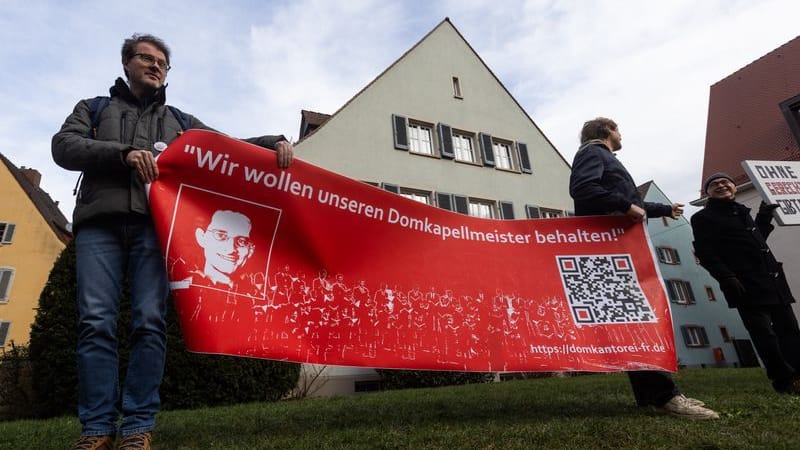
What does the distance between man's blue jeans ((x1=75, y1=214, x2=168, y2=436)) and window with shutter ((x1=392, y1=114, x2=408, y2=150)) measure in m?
12.9

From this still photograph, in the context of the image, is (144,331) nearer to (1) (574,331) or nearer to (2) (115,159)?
(2) (115,159)

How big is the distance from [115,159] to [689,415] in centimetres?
368

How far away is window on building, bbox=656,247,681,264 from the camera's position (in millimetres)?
28750

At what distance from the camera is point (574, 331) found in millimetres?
3477

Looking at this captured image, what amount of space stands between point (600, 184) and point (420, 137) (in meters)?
12.8

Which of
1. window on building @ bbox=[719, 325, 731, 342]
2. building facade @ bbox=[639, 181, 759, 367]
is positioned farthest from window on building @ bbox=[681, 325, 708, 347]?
window on building @ bbox=[719, 325, 731, 342]

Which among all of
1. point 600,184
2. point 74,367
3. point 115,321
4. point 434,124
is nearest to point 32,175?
point 434,124

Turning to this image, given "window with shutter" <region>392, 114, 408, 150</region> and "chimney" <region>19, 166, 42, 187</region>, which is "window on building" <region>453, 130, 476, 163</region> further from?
"chimney" <region>19, 166, 42, 187</region>

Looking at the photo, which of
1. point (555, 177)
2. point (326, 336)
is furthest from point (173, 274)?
point (555, 177)

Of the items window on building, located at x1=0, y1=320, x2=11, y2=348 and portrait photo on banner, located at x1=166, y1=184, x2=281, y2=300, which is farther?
window on building, located at x1=0, y1=320, x2=11, y2=348

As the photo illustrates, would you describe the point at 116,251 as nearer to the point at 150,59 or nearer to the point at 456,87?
the point at 150,59

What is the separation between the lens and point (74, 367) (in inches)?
302

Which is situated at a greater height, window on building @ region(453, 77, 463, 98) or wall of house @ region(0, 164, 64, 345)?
window on building @ region(453, 77, 463, 98)

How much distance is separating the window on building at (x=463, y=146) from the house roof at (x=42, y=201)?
58.5 feet
